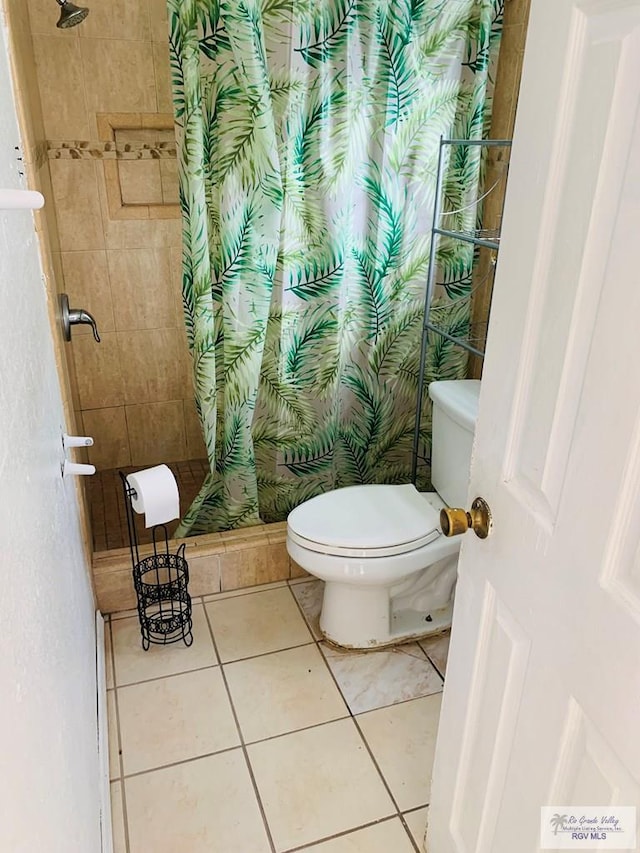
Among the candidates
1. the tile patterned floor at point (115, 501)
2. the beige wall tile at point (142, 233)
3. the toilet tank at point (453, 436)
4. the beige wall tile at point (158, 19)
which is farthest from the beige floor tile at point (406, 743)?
the beige wall tile at point (158, 19)

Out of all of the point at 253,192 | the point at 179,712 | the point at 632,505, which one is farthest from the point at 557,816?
the point at 253,192

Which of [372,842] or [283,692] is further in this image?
[283,692]

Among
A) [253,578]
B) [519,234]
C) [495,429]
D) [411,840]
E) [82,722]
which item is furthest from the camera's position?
[253,578]

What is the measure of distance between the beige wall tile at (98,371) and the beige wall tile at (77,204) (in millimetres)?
390

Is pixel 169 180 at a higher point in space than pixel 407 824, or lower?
higher

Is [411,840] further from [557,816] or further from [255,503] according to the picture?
[255,503]

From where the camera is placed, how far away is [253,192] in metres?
1.89

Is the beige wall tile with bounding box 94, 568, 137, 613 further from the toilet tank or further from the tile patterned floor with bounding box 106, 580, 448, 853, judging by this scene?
the toilet tank

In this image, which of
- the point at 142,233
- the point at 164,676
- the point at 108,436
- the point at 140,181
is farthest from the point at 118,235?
the point at 164,676

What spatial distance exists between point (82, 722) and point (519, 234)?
110cm

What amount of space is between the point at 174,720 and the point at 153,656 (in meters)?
0.25

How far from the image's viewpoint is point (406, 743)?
5.47ft

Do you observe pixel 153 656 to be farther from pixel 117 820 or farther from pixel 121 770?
pixel 117 820

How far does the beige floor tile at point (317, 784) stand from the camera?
1.48m
